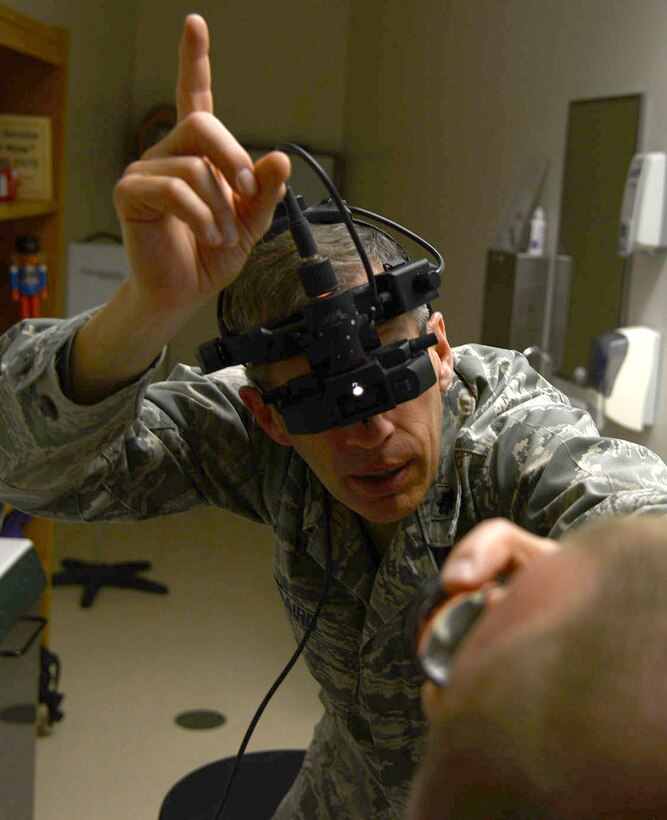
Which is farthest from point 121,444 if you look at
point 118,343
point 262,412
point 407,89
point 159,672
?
point 407,89

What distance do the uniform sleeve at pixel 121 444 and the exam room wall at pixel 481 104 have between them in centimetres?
131

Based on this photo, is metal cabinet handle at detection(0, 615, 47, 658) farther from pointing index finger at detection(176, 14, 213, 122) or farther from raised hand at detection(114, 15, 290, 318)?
pointing index finger at detection(176, 14, 213, 122)

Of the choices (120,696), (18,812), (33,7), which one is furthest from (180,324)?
(33,7)

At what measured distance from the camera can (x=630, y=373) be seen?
7.98ft

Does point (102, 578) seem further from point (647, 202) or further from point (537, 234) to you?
point (647, 202)

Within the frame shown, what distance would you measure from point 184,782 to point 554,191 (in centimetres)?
200

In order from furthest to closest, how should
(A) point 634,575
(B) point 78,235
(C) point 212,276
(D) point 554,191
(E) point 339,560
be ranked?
(B) point 78,235 < (D) point 554,191 < (E) point 339,560 < (C) point 212,276 < (A) point 634,575

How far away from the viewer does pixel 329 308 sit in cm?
99

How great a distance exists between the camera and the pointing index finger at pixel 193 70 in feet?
2.87

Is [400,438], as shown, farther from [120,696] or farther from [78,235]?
[78,235]

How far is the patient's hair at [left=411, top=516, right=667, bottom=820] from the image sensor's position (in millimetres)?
380

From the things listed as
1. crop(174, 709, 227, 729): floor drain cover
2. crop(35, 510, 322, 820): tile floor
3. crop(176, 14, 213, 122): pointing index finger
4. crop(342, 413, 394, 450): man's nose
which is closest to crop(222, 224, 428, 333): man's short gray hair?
crop(342, 413, 394, 450): man's nose

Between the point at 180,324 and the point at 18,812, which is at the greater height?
the point at 180,324

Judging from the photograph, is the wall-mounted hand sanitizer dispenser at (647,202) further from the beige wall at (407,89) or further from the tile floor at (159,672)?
the tile floor at (159,672)
